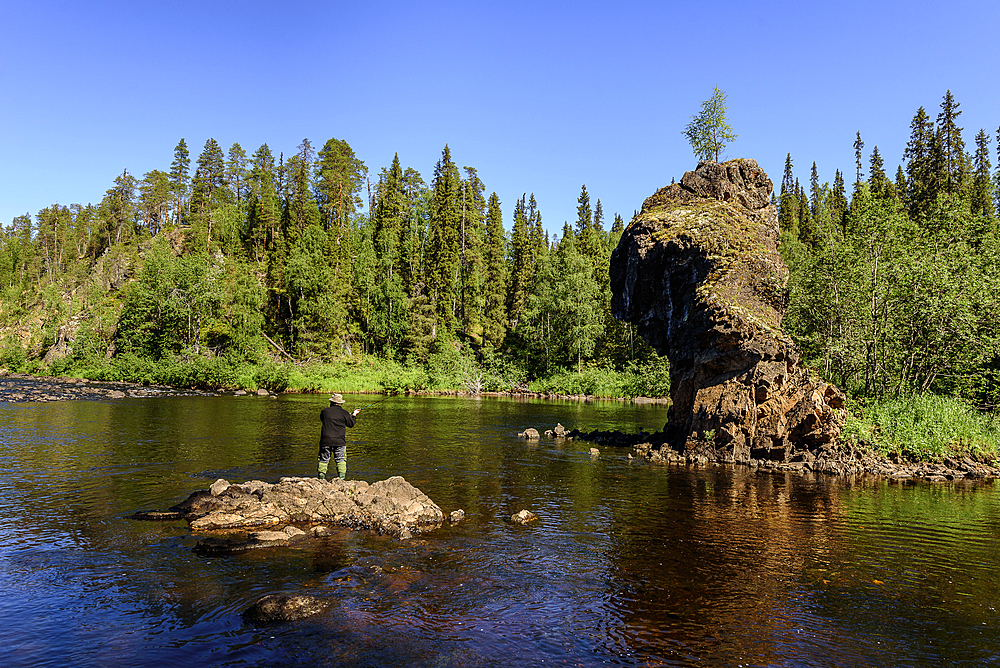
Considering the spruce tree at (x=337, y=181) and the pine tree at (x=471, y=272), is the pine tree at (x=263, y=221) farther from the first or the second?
the pine tree at (x=471, y=272)

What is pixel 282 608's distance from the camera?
938cm

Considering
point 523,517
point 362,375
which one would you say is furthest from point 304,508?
point 362,375

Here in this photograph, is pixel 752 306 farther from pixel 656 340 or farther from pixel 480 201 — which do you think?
pixel 480 201

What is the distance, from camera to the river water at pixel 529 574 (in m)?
8.60

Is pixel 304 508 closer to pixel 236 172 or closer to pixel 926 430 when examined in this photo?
pixel 926 430

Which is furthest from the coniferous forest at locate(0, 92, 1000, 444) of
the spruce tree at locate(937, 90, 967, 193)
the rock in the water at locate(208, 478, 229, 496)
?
the rock in the water at locate(208, 478, 229, 496)

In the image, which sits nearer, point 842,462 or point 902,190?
point 842,462

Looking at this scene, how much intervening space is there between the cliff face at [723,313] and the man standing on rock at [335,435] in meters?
17.4

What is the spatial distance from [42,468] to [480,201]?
96030 millimetres

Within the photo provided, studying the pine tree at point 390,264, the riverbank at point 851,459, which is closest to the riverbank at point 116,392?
the pine tree at point 390,264

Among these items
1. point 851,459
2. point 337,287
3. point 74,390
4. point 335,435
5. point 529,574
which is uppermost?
point 337,287

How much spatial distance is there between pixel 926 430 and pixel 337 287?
6930cm

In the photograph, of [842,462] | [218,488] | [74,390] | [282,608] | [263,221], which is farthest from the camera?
[263,221]

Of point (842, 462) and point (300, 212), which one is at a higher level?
point (300, 212)
